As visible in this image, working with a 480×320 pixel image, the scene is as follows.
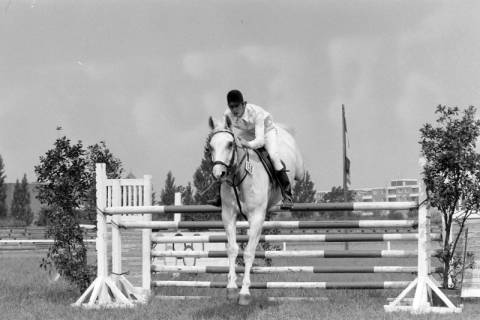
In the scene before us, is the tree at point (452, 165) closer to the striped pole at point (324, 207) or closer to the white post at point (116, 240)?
the striped pole at point (324, 207)

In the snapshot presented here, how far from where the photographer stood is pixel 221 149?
268 inches

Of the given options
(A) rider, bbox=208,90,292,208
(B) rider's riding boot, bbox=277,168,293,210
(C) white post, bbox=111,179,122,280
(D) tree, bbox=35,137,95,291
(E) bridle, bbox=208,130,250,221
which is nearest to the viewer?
(E) bridle, bbox=208,130,250,221

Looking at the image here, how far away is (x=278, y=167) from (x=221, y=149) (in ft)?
3.47

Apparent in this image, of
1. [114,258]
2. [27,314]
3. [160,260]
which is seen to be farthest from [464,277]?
[160,260]

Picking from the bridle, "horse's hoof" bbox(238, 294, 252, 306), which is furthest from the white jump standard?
"horse's hoof" bbox(238, 294, 252, 306)

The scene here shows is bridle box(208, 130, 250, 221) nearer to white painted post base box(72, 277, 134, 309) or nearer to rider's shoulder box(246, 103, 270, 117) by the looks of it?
rider's shoulder box(246, 103, 270, 117)

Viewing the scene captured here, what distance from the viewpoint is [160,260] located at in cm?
1540

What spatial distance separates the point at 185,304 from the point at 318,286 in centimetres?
158

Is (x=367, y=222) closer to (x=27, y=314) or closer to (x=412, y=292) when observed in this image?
(x=412, y=292)

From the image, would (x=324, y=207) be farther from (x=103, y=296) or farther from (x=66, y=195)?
(x=66, y=195)

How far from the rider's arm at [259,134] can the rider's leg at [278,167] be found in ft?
0.67

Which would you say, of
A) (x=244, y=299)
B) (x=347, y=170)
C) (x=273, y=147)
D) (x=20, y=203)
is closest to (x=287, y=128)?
(x=273, y=147)

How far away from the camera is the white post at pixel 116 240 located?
29.8ft

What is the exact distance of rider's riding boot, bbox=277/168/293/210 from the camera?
776 centimetres
